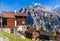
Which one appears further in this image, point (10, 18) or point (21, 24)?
point (21, 24)

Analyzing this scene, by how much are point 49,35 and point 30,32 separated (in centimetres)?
666

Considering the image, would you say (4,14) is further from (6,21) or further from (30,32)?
(30,32)

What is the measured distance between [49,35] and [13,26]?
1060cm

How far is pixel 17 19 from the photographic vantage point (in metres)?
63.5

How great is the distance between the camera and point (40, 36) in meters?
63.5

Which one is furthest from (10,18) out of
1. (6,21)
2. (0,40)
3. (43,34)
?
(0,40)

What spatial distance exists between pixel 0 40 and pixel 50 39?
1326 inches

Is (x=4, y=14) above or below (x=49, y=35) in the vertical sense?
above

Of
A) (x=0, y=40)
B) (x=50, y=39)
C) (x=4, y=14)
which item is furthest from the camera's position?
(x=50, y=39)

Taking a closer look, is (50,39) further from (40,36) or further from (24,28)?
(24,28)

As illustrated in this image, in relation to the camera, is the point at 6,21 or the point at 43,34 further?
the point at 43,34

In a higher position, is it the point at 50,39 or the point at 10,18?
the point at 10,18

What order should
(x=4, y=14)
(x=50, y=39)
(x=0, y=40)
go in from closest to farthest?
1. (x=0, y=40)
2. (x=4, y=14)
3. (x=50, y=39)

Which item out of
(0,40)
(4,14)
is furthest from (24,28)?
(0,40)
